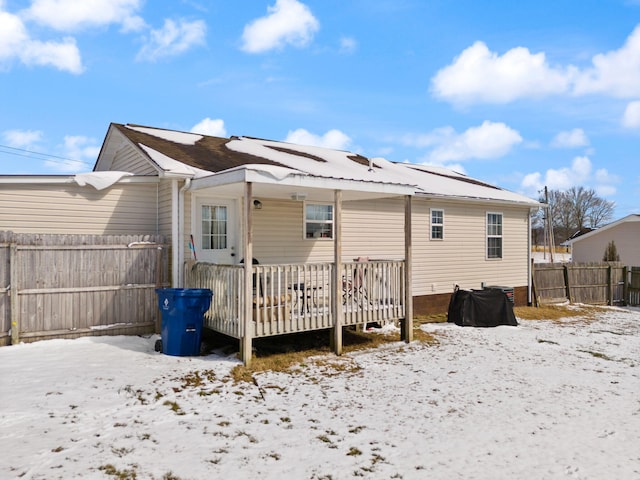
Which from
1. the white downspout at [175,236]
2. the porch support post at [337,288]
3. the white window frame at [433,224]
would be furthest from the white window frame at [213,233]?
the white window frame at [433,224]

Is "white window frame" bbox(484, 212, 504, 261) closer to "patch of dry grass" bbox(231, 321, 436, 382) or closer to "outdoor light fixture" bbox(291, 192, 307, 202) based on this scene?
"patch of dry grass" bbox(231, 321, 436, 382)

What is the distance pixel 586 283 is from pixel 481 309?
22.4ft

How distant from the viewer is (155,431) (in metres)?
4.54

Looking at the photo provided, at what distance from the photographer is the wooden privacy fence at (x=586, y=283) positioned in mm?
15047

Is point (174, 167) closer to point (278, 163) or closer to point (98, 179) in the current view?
point (98, 179)

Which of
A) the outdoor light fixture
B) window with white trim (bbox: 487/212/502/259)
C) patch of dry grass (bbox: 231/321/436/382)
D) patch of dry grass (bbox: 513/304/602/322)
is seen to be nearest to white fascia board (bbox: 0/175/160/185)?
the outdoor light fixture

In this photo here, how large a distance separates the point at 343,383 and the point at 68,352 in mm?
3994

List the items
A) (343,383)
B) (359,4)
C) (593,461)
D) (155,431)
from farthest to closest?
(359,4), (343,383), (155,431), (593,461)

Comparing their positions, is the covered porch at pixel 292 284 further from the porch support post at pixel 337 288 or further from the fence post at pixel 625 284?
the fence post at pixel 625 284

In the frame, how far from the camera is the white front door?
28.6ft

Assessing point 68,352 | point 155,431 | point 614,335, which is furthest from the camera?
point 614,335

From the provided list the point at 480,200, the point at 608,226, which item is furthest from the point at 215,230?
the point at 608,226

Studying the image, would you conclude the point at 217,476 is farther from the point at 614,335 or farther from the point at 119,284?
the point at 614,335

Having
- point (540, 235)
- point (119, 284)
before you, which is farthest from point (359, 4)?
point (540, 235)
